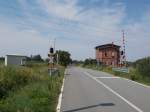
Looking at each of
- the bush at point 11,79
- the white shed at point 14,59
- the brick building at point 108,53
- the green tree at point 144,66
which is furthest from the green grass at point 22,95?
the brick building at point 108,53

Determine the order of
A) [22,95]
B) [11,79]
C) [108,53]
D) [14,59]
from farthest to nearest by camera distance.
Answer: [108,53] < [14,59] < [11,79] < [22,95]

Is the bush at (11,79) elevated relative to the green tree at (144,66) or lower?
lower

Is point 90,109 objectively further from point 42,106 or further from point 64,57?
point 64,57

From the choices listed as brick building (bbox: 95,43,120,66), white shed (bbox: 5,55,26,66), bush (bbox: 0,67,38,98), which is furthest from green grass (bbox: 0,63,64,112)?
brick building (bbox: 95,43,120,66)

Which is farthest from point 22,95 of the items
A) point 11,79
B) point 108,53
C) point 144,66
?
point 108,53

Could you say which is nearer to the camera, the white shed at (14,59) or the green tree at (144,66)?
the green tree at (144,66)

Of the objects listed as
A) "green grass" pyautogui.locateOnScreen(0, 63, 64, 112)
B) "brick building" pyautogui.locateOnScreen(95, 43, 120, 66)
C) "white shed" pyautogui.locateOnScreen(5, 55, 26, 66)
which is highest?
"brick building" pyautogui.locateOnScreen(95, 43, 120, 66)

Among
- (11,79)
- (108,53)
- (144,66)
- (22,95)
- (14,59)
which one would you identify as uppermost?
(108,53)

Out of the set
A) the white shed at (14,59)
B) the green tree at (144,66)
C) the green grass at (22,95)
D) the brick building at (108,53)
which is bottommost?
the green grass at (22,95)

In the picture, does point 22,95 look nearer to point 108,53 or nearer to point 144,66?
point 144,66

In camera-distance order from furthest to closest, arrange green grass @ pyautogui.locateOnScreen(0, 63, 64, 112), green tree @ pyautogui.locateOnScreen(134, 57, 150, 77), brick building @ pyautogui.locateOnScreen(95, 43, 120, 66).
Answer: brick building @ pyautogui.locateOnScreen(95, 43, 120, 66) < green tree @ pyautogui.locateOnScreen(134, 57, 150, 77) < green grass @ pyautogui.locateOnScreen(0, 63, 64, 112)

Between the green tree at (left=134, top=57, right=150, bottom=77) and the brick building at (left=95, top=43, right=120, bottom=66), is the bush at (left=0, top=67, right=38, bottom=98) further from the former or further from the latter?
the brick building at (left=95, top=43, right=120, bottom=66)

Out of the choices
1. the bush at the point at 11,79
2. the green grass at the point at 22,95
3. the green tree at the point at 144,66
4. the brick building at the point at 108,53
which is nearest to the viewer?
the green grass at the point at 22,95

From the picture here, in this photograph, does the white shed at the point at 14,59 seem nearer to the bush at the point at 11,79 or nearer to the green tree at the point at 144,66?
the green tree at the point at 144,66
